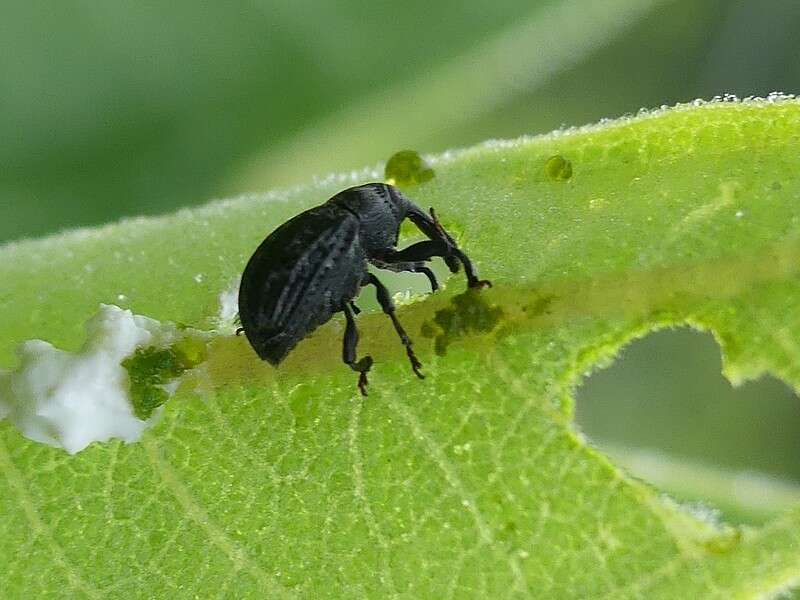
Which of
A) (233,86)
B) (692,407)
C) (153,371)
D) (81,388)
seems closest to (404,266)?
(153,371)

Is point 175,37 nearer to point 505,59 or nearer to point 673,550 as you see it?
point 505,59

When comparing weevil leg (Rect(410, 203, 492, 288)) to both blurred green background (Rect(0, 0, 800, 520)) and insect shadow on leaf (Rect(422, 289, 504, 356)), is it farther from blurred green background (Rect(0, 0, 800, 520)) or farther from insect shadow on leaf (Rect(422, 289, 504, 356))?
blurred green background (Rect(0, 0, 800, 520))

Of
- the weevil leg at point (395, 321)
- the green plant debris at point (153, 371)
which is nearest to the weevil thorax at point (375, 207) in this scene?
the weevil leg at point (395, 321)

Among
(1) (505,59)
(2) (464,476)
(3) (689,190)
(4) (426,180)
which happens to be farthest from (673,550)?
(1) (505,59)

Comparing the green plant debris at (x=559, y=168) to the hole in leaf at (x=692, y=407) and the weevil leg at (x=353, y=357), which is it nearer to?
the weevil leg at (x=353, y=357)

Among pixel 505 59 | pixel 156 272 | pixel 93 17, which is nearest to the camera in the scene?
pixel 156 272

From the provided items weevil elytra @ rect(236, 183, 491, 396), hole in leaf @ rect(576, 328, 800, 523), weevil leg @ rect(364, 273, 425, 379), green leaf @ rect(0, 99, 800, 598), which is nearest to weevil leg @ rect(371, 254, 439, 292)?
weevil elytra @ rect(236, 183, 491, 396)

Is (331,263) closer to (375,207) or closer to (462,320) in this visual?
(375,207)
